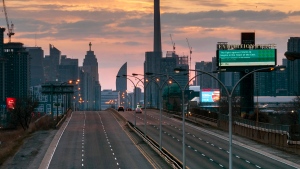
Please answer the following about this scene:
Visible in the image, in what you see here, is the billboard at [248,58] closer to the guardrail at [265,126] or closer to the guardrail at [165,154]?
the guardrail at [265,126]

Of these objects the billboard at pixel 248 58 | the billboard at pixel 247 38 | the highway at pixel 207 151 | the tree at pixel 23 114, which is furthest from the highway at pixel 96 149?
the tree at pixel 23 114

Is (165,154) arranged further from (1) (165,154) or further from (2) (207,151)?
(2) (207,151)

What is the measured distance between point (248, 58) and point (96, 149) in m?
46.2

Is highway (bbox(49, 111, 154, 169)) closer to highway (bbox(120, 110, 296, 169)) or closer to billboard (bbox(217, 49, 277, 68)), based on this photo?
highway (bbox(120, 110, 296, 169))

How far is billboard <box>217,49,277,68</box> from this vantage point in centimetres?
12562

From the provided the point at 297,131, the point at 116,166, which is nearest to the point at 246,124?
the point at 297,131

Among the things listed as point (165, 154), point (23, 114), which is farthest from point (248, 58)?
point (165, 154)

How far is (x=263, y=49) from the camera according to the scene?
12581 centimetres

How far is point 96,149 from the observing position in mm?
87375

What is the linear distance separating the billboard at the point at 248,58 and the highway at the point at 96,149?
2035 centimetres

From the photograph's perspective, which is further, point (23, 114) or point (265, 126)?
point (23, 114)

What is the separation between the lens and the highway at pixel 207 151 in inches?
2736

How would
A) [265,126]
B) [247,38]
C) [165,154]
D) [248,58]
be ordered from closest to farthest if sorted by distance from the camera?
[165,154] → [265,126] → [248,58] → [247,38]

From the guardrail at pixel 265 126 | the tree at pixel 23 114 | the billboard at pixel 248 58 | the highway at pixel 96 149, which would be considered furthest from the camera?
the tree at pixel 23 114
